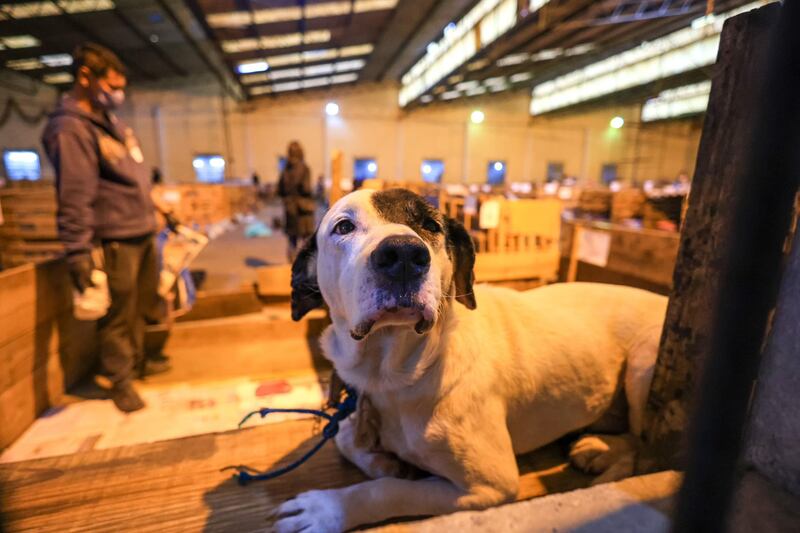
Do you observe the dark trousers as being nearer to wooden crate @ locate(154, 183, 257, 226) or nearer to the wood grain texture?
the wood grain texture

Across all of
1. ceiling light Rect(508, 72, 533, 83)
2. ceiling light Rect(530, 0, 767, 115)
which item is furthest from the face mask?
ceiling light Rect(508, 72, 533, 83)

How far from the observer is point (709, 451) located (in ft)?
1.92

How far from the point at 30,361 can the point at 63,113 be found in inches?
64.1

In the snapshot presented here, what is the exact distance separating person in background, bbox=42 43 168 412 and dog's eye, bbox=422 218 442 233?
7.63 ft

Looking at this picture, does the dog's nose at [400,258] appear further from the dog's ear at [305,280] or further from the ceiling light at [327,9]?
the ceiling light at [327,9]

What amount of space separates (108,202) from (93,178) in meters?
0.21

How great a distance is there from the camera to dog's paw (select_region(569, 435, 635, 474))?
173 centimetres

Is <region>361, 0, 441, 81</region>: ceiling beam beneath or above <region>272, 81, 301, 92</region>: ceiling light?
above

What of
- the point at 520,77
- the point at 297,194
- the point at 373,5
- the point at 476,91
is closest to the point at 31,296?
the point at 297,194

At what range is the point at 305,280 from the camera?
1.72 m

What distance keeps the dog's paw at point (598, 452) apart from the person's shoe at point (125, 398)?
117 inches

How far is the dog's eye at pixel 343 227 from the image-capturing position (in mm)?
1419

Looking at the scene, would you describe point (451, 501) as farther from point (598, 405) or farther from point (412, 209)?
point (412, 209)

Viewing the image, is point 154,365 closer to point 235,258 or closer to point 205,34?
point 235,258
